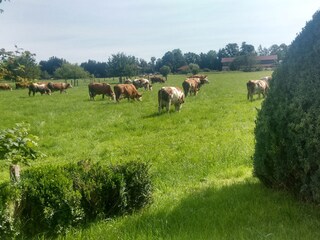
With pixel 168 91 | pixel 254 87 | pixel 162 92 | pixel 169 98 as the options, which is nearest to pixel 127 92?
pixel 162 92

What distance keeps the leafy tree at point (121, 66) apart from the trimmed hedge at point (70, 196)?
264ft

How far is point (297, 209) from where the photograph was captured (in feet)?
14.9

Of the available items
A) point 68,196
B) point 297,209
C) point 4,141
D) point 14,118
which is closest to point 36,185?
point 68,196

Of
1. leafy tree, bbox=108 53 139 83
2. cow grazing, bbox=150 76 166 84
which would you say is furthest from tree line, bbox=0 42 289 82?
cow grazing, bbox=150 76 166 84

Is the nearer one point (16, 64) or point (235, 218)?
point (16, 64)

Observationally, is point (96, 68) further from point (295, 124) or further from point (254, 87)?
point (295, 124)

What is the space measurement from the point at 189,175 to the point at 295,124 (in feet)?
9.91

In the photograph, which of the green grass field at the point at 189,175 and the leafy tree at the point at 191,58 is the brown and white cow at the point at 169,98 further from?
the leafy tree at the point at 191,58

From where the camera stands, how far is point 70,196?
4.36m

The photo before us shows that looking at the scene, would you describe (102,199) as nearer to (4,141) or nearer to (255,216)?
(4,141)

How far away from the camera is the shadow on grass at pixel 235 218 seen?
3971 mm

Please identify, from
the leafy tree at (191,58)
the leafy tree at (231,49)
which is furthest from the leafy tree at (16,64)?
the leafy tree at (231,49)

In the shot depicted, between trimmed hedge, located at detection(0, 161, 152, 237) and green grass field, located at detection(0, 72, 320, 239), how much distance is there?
22cm

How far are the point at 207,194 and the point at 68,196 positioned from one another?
2213mm
